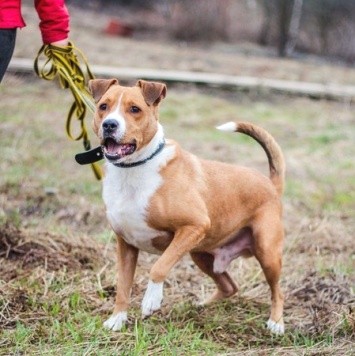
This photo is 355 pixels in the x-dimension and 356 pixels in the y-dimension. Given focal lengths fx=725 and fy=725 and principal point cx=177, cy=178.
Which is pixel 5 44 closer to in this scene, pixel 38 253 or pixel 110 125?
pixel 110 125

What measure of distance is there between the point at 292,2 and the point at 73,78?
14928 millimetres

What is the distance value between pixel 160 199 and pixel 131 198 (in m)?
0.18

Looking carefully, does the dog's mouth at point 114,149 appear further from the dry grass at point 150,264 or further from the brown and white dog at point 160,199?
the dry grass at point 150,264

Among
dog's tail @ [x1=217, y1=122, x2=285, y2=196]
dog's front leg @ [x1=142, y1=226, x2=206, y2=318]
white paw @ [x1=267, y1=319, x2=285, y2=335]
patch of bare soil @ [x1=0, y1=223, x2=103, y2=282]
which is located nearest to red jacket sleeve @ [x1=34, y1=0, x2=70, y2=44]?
dog's tail @ [x1=217, y1=122, x2=285, y2=196]

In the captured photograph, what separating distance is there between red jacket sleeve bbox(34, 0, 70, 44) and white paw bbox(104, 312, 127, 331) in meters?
1.99

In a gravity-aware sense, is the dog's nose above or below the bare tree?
above

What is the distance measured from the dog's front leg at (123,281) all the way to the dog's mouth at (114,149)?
694mm

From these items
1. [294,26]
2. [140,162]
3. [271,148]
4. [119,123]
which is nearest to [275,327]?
[271,148]

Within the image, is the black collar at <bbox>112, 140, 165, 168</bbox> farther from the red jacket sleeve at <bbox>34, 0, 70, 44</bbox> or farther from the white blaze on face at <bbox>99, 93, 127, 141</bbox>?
the red jacket sleeve at <bbox>34, 0, 70, 44</bbox>

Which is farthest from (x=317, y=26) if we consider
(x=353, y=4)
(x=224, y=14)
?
(x=224, y=14)

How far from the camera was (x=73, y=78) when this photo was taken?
208 inches

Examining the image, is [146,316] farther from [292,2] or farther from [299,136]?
[292,2]

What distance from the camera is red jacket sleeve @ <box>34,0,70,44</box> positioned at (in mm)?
4980

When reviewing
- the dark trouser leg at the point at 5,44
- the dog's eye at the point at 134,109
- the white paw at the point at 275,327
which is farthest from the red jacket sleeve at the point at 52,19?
the white paw at the point at 275,327
